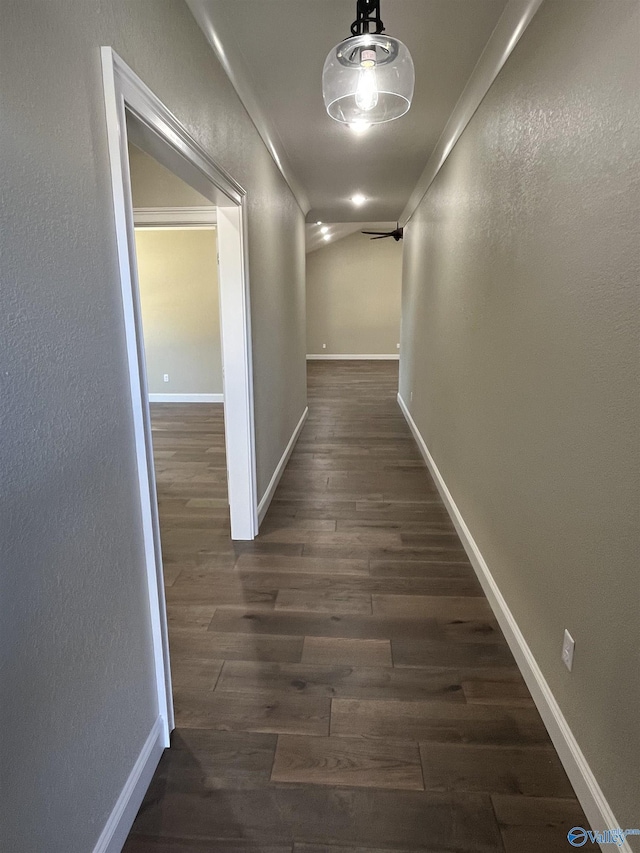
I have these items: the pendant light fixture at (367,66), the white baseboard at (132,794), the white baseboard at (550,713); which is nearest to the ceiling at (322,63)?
the pendant light fixture at (367,66)

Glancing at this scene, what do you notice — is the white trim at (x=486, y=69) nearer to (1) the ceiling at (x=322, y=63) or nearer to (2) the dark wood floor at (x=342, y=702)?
(1) the ceiling at (x=322, y=63)

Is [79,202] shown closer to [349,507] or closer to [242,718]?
[242,718]

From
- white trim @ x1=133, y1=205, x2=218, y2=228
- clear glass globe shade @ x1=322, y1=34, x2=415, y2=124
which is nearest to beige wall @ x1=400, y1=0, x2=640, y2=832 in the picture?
clear glass globe shade @ x1=322, y1=34, x2=415, y2=124

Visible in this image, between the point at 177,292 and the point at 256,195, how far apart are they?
4.10 metres

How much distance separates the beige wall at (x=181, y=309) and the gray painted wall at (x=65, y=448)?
531 cm

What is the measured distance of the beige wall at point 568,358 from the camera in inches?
48.5

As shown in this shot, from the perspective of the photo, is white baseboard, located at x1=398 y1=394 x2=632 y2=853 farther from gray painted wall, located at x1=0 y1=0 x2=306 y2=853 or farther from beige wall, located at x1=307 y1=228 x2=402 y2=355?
beige wall, located at x1=307 y1=228 x2=402 y2=355

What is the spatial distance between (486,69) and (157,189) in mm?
2242

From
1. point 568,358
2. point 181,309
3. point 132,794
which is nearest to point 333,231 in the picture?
point 181,309

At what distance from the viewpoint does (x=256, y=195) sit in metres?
3.10

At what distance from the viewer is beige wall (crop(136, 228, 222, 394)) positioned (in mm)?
6703

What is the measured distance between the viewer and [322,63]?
2.42m

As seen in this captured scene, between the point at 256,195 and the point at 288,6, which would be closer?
the point at 288,6

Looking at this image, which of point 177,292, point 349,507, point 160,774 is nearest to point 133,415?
point 160,774
